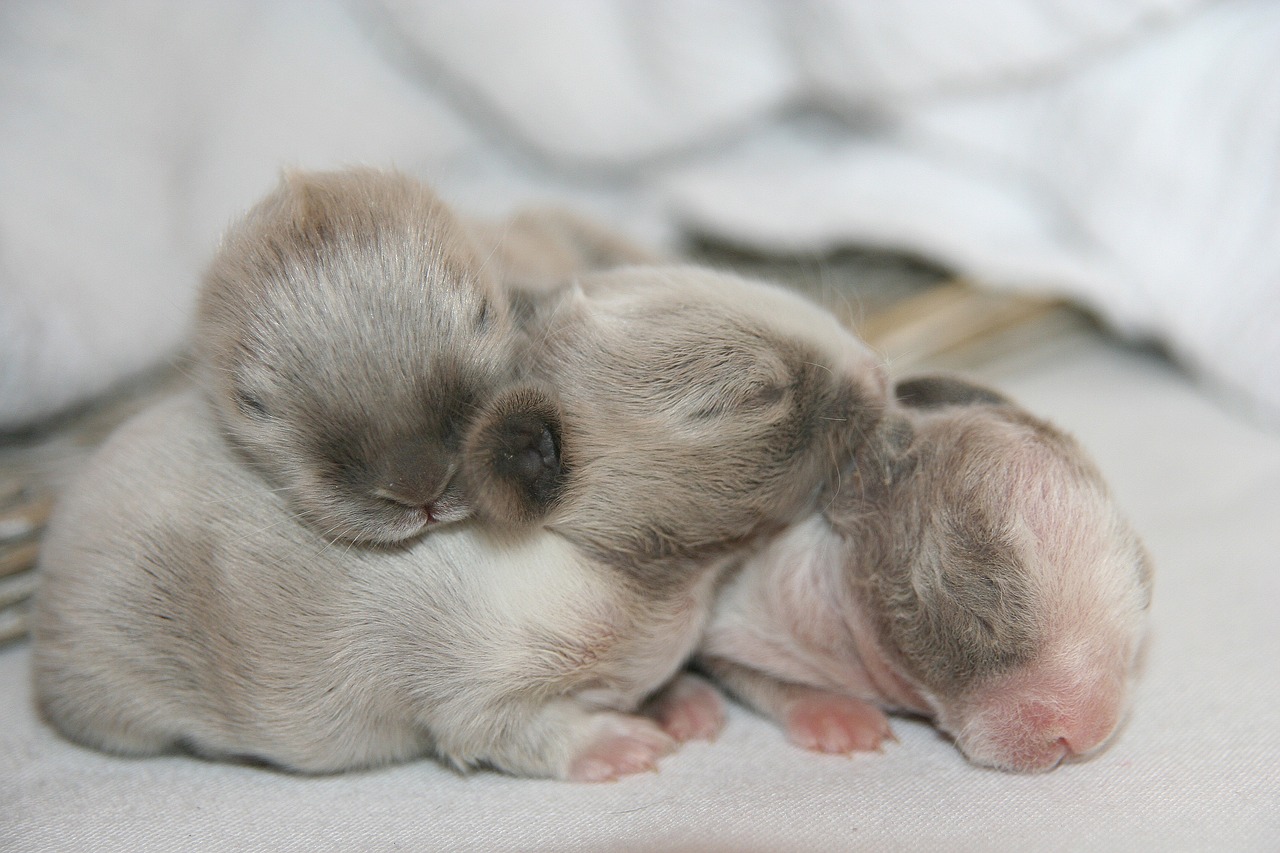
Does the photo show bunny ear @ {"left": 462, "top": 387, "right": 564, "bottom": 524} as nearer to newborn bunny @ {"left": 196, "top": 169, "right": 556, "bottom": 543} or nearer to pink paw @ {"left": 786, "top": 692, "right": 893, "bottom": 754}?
newborn bunny @ {"left": 196, "top": 169, "right": 556, "bottom": 543}

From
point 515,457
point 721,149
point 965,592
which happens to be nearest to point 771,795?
point 965,592

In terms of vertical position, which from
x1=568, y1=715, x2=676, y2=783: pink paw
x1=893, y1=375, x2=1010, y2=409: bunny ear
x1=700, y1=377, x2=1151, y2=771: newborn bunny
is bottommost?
x1=568, y1=715, x2=676, y2=783: pink paw

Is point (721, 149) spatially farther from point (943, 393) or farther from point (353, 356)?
point (353, 356)

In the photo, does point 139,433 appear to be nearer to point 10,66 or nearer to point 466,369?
point 466,369

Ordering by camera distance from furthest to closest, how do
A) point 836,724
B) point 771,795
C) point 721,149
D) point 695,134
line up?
point 721,149 → point 695,134 → point 836,724 → point 771,795

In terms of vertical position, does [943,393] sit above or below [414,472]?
below

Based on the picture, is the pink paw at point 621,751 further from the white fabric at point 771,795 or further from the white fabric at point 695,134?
the white fabric at point 695,134

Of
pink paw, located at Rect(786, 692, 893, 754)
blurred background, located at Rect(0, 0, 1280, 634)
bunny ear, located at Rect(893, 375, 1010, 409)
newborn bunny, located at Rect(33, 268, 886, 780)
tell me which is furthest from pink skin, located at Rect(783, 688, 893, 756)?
blurred background, located at Rect(0, 0, 1280, 634)
